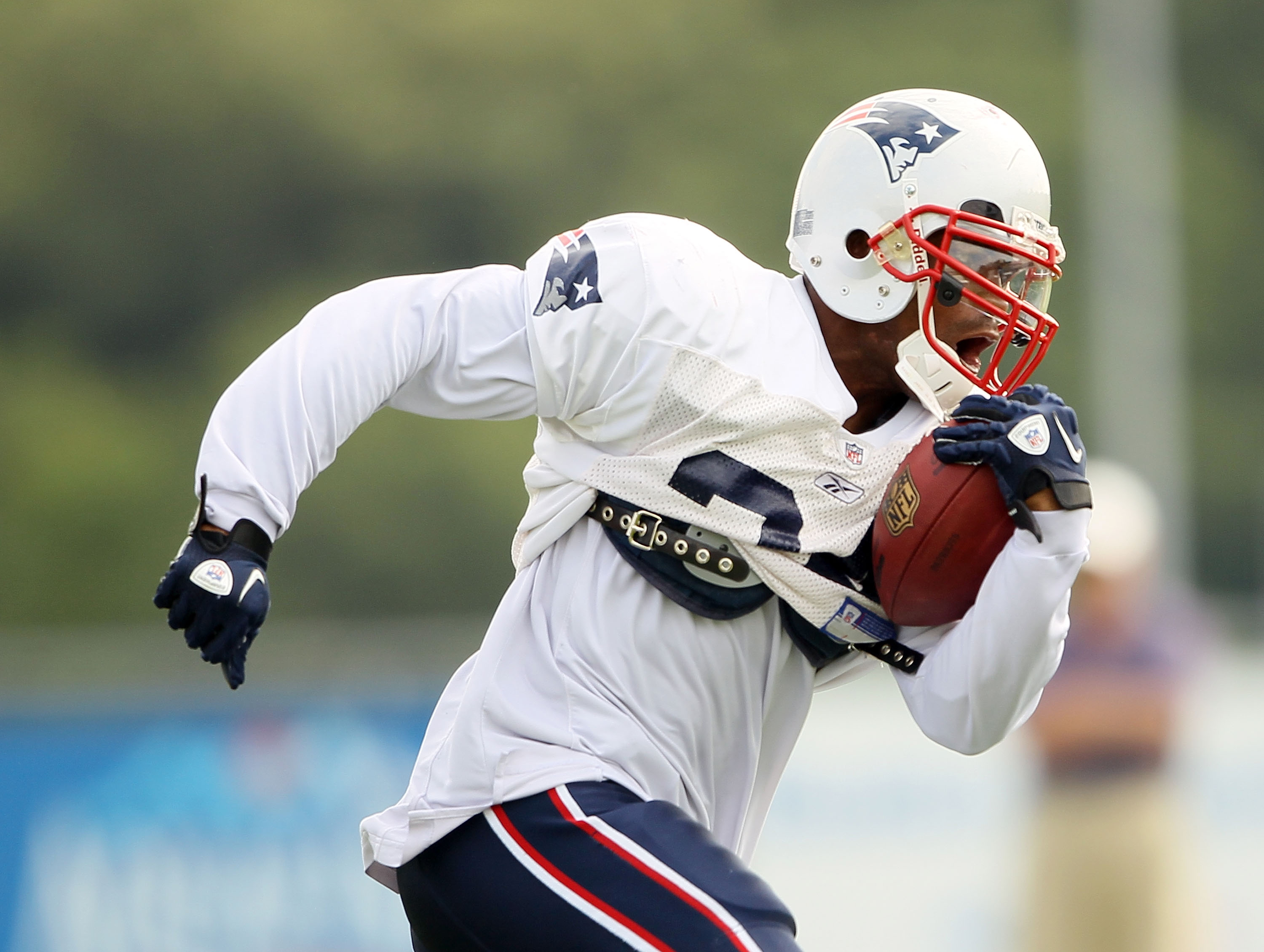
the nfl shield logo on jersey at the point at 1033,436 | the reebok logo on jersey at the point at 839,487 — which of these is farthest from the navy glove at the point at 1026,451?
the reebok logo on jersey at the point at 839,487

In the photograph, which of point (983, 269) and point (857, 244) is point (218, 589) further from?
point (983, 269)

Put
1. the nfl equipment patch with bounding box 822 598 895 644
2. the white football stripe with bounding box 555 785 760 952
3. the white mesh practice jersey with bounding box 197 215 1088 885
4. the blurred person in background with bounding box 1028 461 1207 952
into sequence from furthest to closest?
the blurred person in background with bounding box 1028 461 1207 952 < the nfl equipment patch with bounding box 822 598 895 644 < the white mesh practice jersey with bounding box 197 215 1088 885 < the white football stripe with bounding box 555 785 760 952

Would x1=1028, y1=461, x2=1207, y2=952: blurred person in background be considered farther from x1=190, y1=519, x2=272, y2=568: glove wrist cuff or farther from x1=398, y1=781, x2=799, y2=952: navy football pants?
x1=190, y1=519, x2=272, y2=568: glove wrist cuff

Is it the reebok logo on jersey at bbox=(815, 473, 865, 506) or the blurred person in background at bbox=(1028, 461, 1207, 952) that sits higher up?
the reebok logo on jersey at bbox=(815, 473, 865, 506)

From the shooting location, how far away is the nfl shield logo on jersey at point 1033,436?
2.78m

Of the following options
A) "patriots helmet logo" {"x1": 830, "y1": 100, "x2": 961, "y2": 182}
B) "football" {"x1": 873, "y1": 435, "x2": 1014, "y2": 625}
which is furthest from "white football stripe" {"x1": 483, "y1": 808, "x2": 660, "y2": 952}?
"patriots helmet logo" {"x1": 830, "y1": 100, "x2": 961, "y2": 182}

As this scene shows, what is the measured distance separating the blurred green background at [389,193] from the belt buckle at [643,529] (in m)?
12.6

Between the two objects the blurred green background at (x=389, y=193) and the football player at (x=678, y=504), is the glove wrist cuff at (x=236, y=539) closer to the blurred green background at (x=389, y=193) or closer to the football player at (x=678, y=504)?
the football player at (x=678, y=504)

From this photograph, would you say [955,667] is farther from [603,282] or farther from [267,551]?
[267,551]

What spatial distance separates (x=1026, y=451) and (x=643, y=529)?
23.8 inches

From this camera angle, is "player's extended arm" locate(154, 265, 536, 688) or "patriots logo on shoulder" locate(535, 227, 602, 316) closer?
"player's extended arm" locate(154, 265, 536, 688)

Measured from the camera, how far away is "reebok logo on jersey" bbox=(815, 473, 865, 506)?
2.94m

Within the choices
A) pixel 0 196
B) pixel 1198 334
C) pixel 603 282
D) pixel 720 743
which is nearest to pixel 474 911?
pixel 720 743

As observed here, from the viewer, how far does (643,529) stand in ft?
9.42
